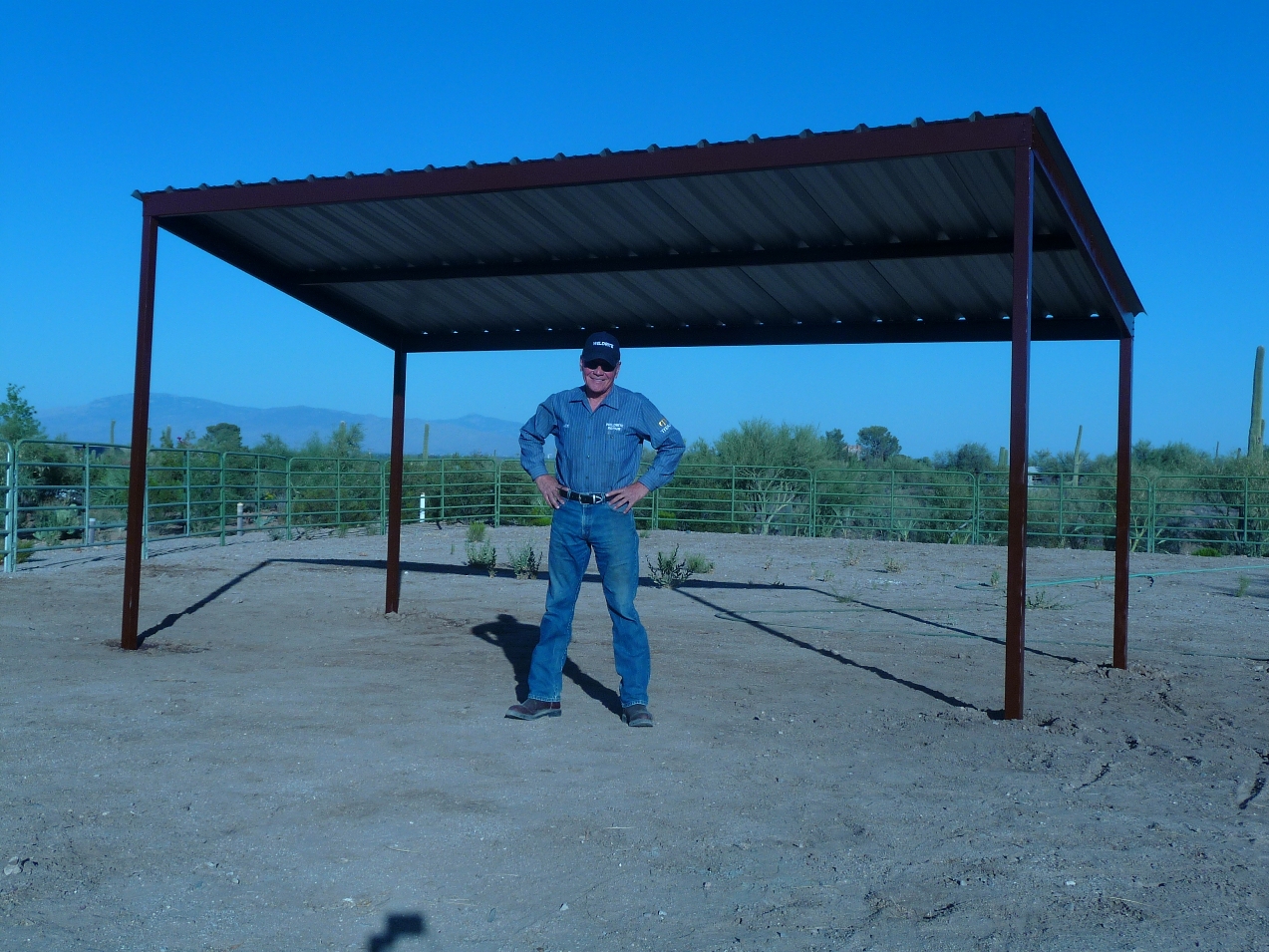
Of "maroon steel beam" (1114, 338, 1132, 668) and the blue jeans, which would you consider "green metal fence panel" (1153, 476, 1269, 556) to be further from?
the blue jeans

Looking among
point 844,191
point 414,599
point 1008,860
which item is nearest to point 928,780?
point 1008,860

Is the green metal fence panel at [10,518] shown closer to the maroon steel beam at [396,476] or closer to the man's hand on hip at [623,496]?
the maroon steel beam at [396,476]

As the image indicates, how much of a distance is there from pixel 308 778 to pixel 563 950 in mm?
1827

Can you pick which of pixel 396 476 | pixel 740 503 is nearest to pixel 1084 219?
pixel 396 476

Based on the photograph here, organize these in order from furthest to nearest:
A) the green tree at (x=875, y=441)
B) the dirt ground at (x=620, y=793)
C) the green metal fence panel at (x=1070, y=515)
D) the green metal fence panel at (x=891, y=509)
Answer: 1. the green tree at (x=875, y=441)
2. the green metal fence panel at (x=891, y=509)
3. the green metal fence panel at (x=1070, y=515)
4. the dirt ground at (x=620, y=793)

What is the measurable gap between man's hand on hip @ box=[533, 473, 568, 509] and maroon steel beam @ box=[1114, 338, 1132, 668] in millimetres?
4099

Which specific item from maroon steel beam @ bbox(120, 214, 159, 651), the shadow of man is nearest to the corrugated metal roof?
maroon steel beam @ bbox(120, 214, 159, 651)

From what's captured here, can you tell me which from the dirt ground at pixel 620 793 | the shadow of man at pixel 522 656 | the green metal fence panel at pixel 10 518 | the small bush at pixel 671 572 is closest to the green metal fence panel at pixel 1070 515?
the small bush at pixel 671 572

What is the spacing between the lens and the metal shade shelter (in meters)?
5.45

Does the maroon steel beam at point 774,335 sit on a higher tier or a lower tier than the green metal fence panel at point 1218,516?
higher

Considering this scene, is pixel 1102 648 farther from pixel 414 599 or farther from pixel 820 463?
pixel 820 463

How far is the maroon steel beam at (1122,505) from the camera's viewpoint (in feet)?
23.6

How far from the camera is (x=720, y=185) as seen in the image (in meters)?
6.28

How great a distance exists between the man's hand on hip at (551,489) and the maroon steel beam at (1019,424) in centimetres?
220
